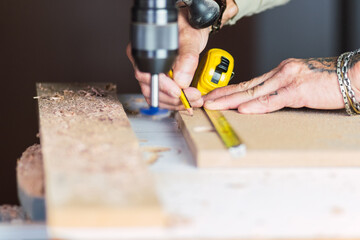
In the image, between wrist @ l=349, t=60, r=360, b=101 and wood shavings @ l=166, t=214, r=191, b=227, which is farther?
wrist @ l=349, t=60, r=360, b=101

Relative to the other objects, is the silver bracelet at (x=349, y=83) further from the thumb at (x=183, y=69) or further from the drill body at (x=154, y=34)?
the drill body at (x=154, y=34)

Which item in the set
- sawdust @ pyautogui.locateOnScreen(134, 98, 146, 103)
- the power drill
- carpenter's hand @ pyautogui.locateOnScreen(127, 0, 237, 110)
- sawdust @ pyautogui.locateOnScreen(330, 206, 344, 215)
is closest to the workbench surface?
sawdust @ pyautogui.locateOnScreen(330, 206, 344, 215)

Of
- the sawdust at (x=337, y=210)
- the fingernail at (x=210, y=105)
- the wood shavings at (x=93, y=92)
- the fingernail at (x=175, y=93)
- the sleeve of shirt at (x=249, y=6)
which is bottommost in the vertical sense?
the wood shavings at (x=93, y=92)

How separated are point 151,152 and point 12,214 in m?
0.34

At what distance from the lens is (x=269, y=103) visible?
57.4 inches

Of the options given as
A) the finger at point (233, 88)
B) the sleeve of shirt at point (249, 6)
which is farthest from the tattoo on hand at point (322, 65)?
the sleeve of shirt at point (249, 6)

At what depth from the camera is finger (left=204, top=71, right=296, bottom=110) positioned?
1.48 meters

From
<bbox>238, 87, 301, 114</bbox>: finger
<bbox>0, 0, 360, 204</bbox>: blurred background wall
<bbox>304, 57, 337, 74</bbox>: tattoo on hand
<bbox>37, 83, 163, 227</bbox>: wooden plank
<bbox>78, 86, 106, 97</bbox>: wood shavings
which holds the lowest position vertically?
<bbox>0, 0, 360, 204</bbox>: blurred background wall

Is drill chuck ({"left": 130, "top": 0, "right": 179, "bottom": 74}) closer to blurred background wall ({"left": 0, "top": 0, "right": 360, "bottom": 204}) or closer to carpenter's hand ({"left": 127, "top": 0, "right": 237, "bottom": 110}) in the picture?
carpenter's hand ({"left": 127, "top": 0, "right": 237, "bottom": 110})

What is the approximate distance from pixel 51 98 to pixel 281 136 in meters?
0.68

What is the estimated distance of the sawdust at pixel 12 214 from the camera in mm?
1144

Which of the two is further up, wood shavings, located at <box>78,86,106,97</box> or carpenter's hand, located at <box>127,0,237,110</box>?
carpenter's hand, located at <box>127,0,237,110</box>

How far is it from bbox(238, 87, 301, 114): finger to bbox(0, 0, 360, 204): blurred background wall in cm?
211

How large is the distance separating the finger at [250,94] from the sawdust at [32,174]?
509mm
